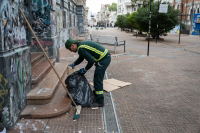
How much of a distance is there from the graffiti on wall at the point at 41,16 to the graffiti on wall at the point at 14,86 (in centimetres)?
285

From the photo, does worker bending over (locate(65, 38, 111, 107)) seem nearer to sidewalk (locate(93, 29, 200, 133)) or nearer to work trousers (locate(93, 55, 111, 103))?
work trousers (locate(93, 55, 111, 103))

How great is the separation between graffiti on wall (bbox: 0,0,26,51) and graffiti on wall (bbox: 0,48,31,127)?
0.17 m

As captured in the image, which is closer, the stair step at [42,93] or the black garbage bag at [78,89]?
the stair step at [42,93]

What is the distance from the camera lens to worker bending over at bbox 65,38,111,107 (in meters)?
3.43

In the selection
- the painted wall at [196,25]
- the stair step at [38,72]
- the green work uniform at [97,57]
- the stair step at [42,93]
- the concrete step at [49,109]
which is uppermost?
the painted wall at [196,25]

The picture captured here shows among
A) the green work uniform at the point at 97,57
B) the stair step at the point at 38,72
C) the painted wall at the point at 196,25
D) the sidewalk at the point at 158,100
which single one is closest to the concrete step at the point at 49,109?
the stair step at the point at 38,72

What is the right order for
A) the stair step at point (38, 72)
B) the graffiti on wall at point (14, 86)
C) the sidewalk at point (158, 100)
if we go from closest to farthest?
1. the graffiti on wall at point (14, 86)
2. the sidewalk at point (158, 100)
3. the stair step at point (38, 72)

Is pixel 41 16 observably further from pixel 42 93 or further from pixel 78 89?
pixel 78 89

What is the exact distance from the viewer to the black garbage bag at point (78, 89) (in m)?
3.75

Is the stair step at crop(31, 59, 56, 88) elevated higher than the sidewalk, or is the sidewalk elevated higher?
the stair step at crop(31, 59, 56, 88)

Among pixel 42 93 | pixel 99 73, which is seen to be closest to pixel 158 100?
pixel 99 73

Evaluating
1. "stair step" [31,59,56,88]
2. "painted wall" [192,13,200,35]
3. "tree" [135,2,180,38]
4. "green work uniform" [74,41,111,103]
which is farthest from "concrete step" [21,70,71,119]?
"painted wall" [192,13,200,35]

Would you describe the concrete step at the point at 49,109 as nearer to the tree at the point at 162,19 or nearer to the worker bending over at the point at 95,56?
the worker bending over at the point at 95,56

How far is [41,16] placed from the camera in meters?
5.99
